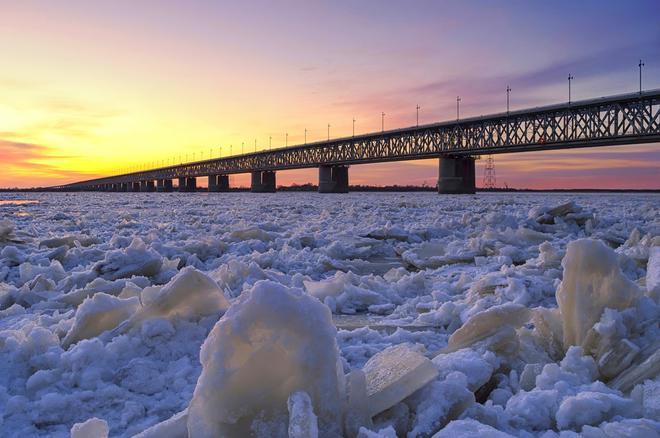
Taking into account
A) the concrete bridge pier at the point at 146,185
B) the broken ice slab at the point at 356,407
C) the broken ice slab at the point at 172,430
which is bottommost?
the broken ice slab at the point at 172,430

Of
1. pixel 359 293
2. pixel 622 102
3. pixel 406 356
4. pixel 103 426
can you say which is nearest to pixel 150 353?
pixel 103 426

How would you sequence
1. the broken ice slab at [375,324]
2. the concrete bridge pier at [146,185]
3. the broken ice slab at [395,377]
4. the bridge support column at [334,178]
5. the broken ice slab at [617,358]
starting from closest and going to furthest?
the broken ice slab at [395,377]
the broken ice slab at [617,358]
the broken ice slab at [375,324]
the bridge support column at [334,178]
the concrete bridge pier at [146,185]

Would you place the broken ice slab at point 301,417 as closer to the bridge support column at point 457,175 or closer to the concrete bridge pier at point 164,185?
the bridge support column at point 457,175

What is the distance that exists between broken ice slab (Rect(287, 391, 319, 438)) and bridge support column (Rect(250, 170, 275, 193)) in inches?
3805

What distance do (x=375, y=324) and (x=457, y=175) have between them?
210 feet

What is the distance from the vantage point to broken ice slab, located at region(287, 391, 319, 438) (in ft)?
4.42

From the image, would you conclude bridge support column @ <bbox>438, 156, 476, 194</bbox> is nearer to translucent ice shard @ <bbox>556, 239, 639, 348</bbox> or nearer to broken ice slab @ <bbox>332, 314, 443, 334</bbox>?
broken ice slab @ <bbox>332, 314, 443, 334</bbox>

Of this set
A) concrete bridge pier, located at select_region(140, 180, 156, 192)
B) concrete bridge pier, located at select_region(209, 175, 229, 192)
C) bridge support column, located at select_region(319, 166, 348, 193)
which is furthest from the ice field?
concrete bridge pier, located at select_region(140, 180, 156, 192)

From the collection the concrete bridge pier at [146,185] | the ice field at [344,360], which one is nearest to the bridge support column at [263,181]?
the concrete bridge pier at [146,185]

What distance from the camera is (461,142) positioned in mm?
64875

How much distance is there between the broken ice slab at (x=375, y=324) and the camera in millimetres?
3012

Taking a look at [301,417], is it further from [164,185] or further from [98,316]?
[164,185]

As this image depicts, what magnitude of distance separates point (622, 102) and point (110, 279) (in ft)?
180

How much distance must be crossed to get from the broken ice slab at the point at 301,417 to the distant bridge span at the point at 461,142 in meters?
54.1
